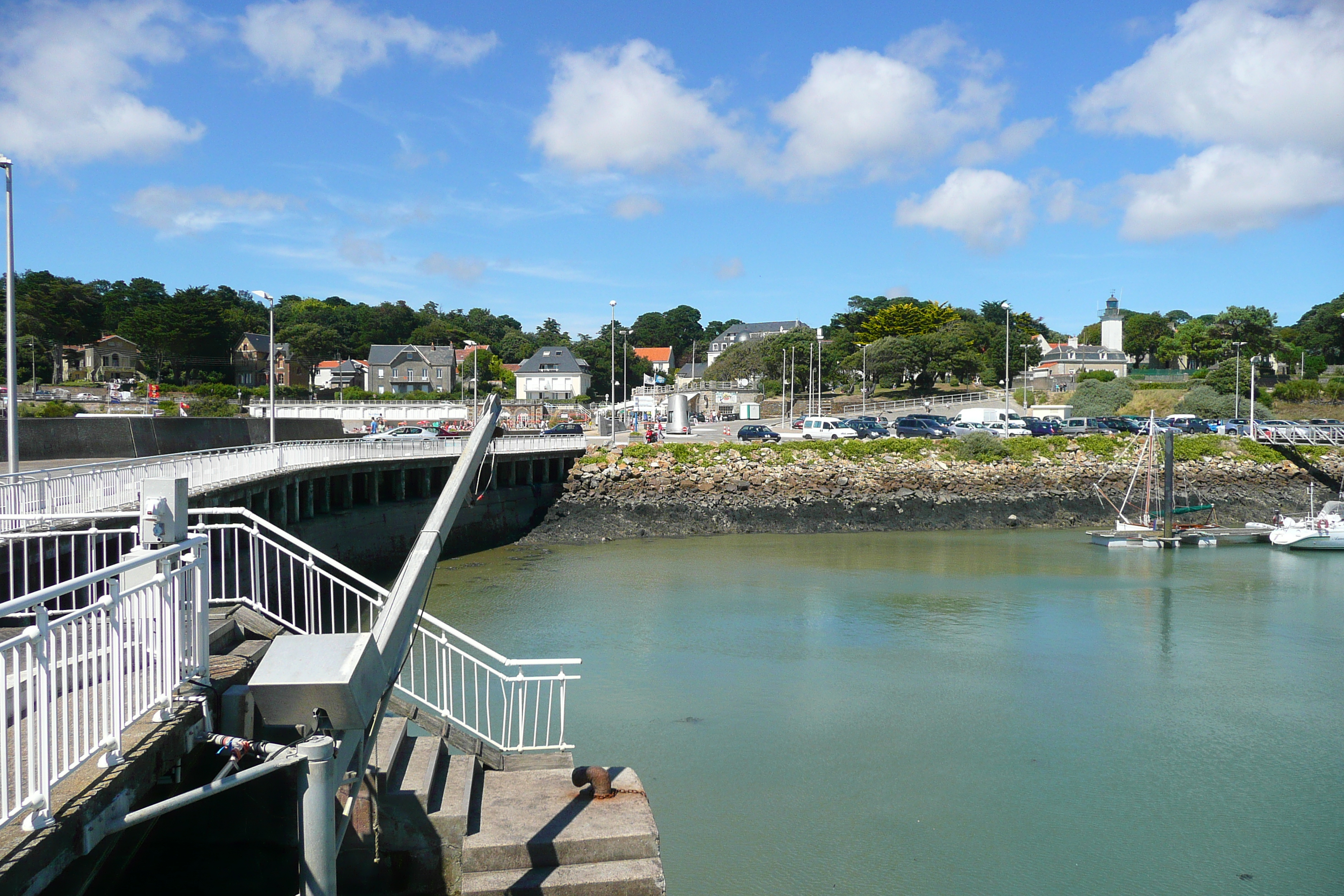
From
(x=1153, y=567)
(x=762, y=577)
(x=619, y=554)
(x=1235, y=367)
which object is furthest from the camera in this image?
(x=1235, y=367)

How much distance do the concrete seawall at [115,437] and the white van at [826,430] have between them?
29.3 metres

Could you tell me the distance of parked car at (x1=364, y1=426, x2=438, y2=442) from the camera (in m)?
36.9

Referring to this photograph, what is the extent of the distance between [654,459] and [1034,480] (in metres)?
17.8

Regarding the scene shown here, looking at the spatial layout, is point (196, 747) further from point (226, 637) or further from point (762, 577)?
point (762, 577)

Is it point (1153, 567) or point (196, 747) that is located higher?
point (196, 747)

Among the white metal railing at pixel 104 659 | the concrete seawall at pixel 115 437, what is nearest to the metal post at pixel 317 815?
the white metal railing at pixel 104 659

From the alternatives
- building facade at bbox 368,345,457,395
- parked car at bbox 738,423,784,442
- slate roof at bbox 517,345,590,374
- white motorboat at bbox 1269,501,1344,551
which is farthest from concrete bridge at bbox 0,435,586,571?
building facade at bbox 368,345,457,395

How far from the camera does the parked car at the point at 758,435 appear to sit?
48188 millimetres

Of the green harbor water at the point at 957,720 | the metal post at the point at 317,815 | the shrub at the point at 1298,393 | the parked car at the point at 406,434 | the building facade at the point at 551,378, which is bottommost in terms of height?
the green harbor water at the point at 957,720

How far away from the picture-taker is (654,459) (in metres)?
40.2

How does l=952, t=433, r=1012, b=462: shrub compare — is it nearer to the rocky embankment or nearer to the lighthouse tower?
the rocky embankment

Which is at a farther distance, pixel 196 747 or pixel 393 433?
pixel 393 433

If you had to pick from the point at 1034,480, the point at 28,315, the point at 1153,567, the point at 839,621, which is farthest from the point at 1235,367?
the point at 28,315

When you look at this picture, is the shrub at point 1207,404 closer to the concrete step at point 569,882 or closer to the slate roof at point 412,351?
the concrete step at point 569,882
